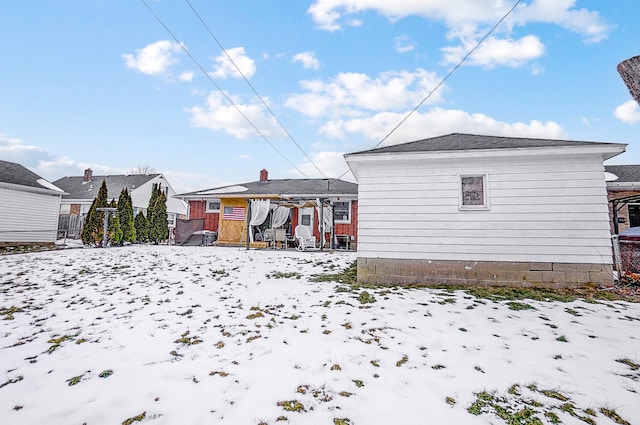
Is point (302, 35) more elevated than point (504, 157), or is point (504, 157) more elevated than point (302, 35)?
point (302, 35)

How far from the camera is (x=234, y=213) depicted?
16172 millimetres

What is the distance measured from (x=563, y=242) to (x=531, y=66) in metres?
8.05

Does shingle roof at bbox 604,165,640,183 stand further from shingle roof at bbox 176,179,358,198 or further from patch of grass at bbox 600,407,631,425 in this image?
patch of grass at bbox 600,407,631,425

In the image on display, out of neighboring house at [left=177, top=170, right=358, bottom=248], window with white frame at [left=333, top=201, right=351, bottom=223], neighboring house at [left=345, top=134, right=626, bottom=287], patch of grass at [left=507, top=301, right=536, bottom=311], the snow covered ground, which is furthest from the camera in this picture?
window with white frame at [left=333, top=201, right=351, bottom=223]

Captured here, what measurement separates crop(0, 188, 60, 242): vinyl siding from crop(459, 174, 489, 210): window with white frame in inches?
729

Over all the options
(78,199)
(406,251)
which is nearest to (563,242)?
(406,251)

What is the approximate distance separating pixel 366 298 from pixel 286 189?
487 inches

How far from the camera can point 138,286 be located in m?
5.97

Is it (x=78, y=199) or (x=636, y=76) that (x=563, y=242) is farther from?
(x=78, y=199)

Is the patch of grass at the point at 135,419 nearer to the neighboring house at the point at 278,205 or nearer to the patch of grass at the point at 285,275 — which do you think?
the patch of grass at the point at 285,275

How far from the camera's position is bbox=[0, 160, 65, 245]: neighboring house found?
14.3 metres

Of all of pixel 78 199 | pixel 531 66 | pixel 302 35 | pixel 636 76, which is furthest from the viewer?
pixel 78 199

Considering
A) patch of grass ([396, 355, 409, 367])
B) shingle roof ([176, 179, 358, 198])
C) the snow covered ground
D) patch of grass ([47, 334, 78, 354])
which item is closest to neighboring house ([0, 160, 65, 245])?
shingle roof ([176, 179, 358, 198])

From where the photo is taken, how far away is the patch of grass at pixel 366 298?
4.97 meters
